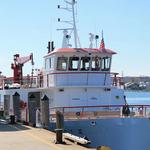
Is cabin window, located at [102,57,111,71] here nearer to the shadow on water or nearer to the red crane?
the shadow on water

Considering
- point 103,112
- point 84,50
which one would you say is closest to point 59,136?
point 103,112

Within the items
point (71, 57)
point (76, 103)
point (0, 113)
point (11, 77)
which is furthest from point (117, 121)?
point (11, 77)

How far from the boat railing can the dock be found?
1.92 metres

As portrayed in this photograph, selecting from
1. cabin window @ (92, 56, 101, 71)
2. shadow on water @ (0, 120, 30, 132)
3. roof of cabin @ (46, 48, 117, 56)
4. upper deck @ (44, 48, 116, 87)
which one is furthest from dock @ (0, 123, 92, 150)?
cabin window @ (92, 56, 101, 71)

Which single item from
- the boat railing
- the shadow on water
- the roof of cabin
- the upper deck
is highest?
the roof of cabin

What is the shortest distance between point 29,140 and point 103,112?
20.4 ft

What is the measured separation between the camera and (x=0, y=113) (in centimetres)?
3391

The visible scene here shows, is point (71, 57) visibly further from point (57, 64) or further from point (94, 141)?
point (94, 141)

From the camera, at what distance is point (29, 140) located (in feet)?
61.4

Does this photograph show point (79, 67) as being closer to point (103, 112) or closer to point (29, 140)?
point (103, 112)

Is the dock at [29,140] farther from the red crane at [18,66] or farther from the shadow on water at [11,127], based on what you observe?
the red crane at [18,66]

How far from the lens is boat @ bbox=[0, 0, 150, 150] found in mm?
22344

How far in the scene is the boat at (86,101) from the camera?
73.3ft

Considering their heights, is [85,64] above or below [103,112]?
above
